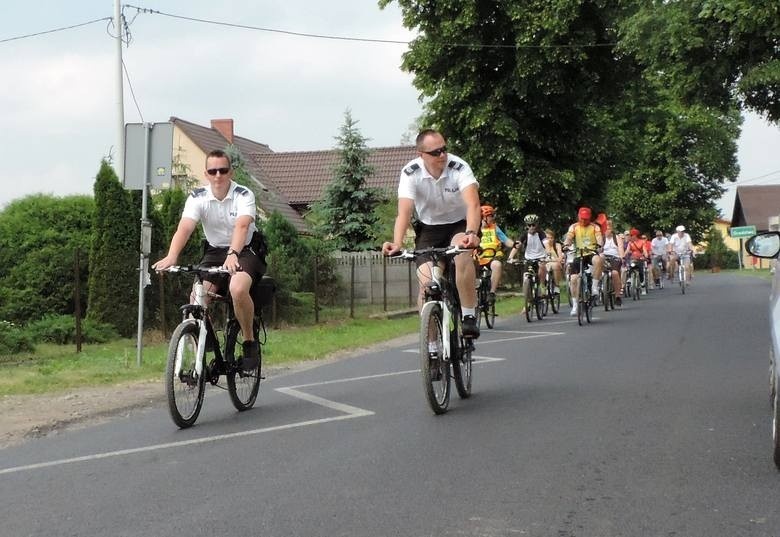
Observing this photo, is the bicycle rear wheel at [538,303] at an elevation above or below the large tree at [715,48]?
below

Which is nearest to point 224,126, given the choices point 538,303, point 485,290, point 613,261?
point 613,261

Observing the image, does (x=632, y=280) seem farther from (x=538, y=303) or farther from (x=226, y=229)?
(x=226, y=229)

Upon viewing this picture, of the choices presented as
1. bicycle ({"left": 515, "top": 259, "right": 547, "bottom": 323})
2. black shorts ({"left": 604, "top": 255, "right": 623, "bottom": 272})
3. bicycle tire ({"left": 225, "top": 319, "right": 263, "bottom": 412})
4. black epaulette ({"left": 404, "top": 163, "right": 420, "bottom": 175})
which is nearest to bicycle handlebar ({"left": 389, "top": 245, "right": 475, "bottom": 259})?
black epaulette ({"left": 404, "top": 163, "right": 420, "bottom": 175})

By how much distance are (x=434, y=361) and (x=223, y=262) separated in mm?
1750

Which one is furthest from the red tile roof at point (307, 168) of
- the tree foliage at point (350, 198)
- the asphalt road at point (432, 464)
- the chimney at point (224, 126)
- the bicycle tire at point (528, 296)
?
the asphalt road at point (432, 464)

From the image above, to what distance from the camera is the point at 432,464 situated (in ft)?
18.9

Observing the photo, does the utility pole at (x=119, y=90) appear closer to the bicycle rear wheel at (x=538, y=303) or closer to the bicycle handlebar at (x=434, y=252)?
the bicycle rear wheel at (x=538, y=303)

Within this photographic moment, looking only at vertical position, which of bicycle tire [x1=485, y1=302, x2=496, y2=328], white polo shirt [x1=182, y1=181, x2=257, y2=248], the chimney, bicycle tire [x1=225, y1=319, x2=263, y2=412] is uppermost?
the chimney

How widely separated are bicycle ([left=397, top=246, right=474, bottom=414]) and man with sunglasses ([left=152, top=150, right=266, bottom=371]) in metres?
1.10

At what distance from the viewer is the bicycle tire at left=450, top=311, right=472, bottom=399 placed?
7809 mm

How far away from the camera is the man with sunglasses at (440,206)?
766cm

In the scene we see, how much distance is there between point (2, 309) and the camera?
684 inches

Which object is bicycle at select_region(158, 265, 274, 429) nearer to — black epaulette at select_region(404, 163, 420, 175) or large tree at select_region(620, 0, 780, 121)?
black epaulette at select_region(404, 163, 420, 175)

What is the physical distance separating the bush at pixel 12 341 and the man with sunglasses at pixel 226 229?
804cm
